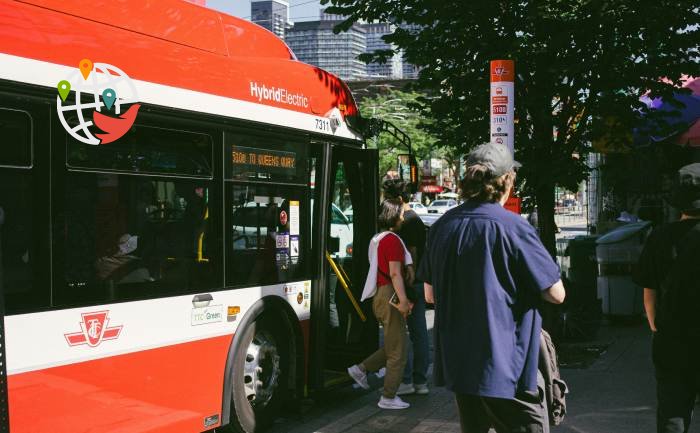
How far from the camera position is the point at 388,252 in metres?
6.70

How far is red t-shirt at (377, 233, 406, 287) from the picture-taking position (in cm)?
667

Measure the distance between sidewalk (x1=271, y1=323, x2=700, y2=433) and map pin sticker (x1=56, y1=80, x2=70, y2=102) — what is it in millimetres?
3039

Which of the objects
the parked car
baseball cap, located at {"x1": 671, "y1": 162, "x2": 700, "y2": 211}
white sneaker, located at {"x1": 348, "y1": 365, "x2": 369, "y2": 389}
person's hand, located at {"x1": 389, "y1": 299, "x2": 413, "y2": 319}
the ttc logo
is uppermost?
baseball cap, located at {"x1": 671, "y1": 162, "x2": 700, "y2": 211}

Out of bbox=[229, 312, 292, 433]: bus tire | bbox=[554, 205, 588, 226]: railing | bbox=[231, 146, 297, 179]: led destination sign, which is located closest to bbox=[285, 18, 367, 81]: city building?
bbox=[554, 205, 588, 226]: railing

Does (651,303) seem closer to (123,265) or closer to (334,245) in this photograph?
(123,265)

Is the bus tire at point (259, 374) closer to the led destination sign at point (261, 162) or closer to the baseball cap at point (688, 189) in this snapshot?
the led destination sign at point (261, 162)

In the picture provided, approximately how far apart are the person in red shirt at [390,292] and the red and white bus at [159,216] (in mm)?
420

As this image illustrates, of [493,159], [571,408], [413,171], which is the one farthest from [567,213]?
[493,159]

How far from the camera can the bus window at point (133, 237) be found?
4559 mm

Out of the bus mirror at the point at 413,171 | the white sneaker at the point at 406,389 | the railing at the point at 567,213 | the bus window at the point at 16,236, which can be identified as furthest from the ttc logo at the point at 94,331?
the railing at the point at 567,213

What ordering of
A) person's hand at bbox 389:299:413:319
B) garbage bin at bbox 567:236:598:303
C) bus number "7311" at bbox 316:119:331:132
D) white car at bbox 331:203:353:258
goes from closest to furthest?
person's hand at bbox 389:299:413:319 < bus number "7311" at bbox 316:119:331:132 < white car at bbox 331:203:353:258 < garbage bin at bbox 567:236:598:303

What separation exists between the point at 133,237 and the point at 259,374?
1.80 m

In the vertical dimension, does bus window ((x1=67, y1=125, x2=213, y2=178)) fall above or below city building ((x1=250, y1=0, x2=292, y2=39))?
below

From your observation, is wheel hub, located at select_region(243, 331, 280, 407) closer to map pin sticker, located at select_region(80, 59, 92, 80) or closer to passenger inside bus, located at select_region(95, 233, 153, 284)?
passenger inside bus, located at select_region(95, 233, 153, 284)
